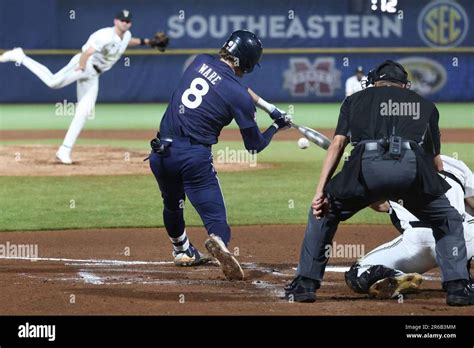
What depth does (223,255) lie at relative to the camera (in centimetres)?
723

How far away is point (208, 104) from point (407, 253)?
74.4 inches

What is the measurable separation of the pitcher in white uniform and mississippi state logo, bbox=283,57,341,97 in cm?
2313

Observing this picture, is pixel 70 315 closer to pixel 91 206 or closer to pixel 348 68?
pixel 91 206

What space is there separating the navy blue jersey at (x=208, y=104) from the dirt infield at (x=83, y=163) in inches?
309

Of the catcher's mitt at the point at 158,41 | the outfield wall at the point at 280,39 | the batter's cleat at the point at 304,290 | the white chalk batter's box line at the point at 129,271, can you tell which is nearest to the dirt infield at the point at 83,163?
the catcher's mitt at the point at 158,41

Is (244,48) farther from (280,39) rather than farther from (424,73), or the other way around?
(424,73)

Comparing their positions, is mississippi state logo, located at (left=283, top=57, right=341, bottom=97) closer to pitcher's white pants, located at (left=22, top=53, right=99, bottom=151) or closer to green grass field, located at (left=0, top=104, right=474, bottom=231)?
green grass field, located at (left=0, top=104, right=474, bottom=231)

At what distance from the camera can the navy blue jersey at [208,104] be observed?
25.0 feet

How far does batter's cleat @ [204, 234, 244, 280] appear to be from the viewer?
721 cm

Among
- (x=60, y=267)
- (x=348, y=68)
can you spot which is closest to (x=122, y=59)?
(x=348, y=68)

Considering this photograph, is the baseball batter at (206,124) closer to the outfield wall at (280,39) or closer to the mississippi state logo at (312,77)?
the outfield wall at (280,39)

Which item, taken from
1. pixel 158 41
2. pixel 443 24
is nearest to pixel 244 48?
pixel 158 41

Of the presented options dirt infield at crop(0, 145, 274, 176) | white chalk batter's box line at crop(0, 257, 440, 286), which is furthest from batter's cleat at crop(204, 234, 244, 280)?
dirt infield at crop(0, 145, 274, 176)

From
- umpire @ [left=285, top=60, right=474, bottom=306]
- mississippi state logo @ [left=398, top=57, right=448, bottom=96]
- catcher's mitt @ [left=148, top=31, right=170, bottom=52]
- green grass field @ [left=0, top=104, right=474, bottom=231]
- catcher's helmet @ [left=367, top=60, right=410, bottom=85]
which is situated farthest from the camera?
mississippi state logo @ [left=398, top=57, right=448, bottom=96]
